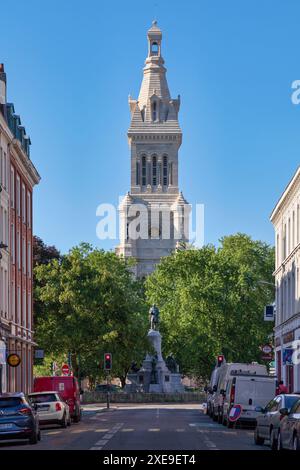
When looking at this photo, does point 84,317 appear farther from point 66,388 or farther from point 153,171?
point 153,171

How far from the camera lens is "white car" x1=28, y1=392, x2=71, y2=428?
153ft

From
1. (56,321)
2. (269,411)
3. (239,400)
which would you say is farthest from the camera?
(56,321)

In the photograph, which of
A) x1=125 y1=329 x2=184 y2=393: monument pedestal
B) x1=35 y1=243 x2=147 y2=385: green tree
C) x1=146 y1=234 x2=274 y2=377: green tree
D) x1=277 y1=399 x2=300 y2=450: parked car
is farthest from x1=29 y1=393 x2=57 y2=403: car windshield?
x1=146 y1=234 x2=274 y2=377: green tree

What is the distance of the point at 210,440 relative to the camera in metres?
35.6

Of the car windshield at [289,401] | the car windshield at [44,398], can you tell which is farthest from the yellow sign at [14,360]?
the car windshield at [289,401]

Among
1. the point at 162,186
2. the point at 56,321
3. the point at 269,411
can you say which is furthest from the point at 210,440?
the point at 162,186

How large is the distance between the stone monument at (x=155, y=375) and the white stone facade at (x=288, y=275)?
72.0 ft

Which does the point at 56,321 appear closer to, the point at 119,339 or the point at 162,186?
the point at 119,339

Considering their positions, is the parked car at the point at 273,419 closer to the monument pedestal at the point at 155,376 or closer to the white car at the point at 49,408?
the white car at the point at 49,408

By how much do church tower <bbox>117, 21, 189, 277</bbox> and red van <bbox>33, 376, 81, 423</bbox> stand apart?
448 feet

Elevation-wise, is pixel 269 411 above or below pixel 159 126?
below

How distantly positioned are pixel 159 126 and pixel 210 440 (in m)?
163

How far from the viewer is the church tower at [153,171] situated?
19325 cm

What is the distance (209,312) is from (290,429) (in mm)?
86300
